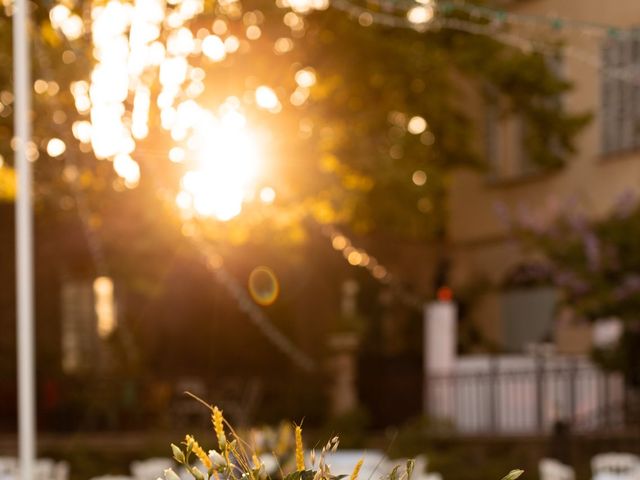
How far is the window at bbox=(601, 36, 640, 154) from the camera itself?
21.3 meters

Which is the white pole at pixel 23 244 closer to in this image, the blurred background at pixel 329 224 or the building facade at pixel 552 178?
the blurred background at pixel 329 224

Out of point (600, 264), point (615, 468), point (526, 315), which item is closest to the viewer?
point (615, 468)

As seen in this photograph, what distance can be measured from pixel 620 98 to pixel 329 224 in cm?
452

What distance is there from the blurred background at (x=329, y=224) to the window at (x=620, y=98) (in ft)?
0.16

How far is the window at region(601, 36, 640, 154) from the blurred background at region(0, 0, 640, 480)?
49 millimetres

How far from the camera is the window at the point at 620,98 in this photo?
21.3 meters

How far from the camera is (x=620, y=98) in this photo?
21.7 metres

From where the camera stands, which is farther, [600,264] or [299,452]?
[600,264]

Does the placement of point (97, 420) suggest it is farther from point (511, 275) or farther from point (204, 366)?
point (511, 275)

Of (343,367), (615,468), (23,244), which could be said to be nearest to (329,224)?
(343,367)

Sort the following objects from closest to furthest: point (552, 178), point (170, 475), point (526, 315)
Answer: point (170, 475) < point (552, 178) < point (526, 315)

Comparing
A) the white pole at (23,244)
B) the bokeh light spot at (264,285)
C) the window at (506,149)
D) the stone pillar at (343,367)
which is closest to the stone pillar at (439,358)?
the stone pillar at (343,367)

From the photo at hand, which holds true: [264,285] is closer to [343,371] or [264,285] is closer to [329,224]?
[329,224]

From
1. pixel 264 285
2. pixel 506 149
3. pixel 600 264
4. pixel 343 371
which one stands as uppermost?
pixel 506 149
